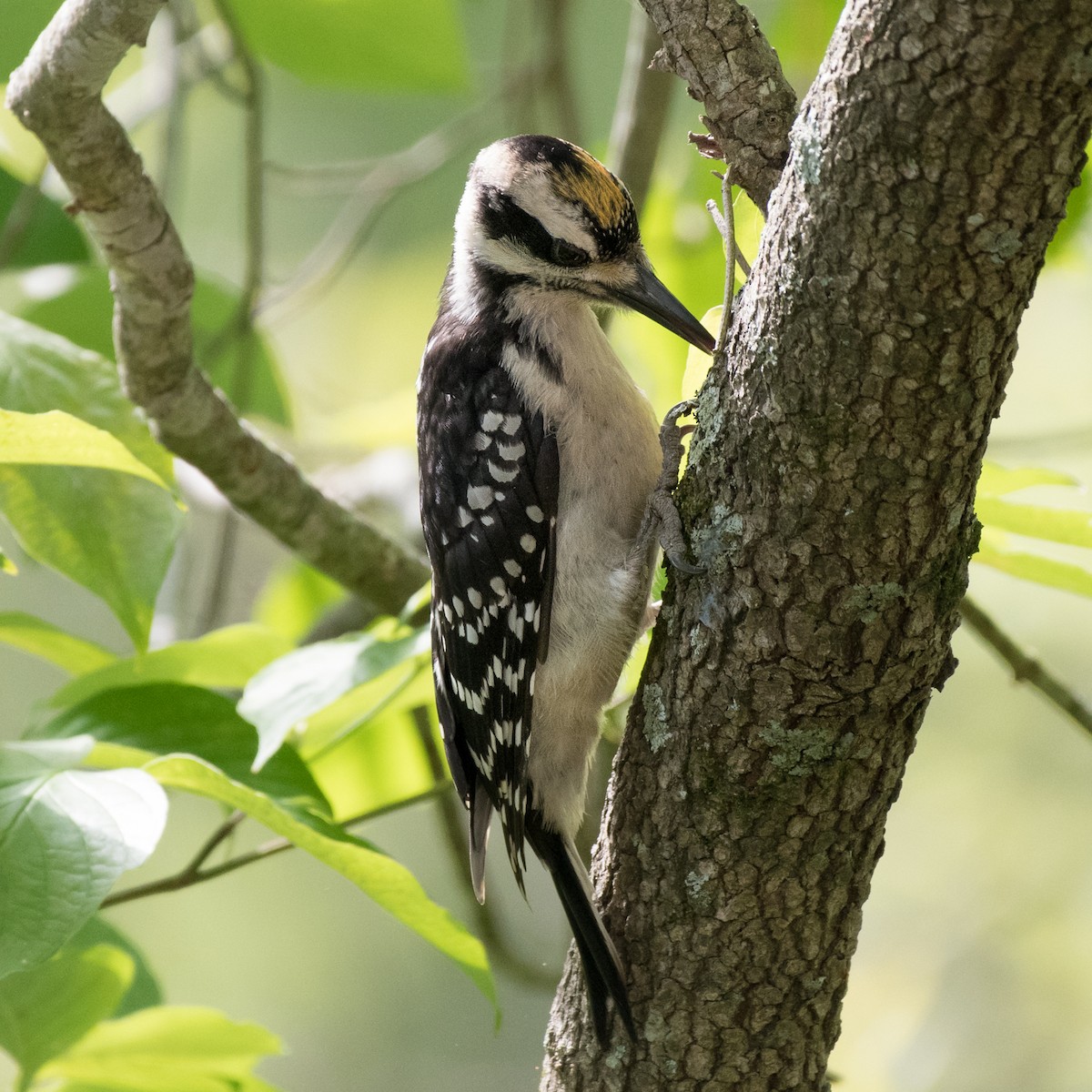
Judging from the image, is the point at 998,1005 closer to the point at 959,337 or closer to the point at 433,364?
the point at 433,364

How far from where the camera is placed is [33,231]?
2.23 metres

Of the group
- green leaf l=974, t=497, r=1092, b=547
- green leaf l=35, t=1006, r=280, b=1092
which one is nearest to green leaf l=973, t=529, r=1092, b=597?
green leaf l=974, t=497, r=1092, b=547

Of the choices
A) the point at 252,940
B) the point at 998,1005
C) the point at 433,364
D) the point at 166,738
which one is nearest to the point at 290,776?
the point at 166,738

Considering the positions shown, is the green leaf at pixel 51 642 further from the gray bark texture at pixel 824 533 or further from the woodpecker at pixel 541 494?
the gray bark texture at pixel 824 533

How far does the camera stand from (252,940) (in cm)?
564

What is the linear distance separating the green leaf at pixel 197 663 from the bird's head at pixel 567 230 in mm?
714

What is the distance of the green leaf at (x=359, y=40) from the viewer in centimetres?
233

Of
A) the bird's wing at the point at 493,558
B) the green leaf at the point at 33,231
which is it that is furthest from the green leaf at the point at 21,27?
the bird's wing at the point at 493,558

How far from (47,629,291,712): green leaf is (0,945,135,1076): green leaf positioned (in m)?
0.38

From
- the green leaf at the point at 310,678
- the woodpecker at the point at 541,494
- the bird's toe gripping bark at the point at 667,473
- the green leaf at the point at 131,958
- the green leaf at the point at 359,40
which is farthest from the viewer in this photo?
the green leaf at the point at 359,40

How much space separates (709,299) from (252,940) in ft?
13.8

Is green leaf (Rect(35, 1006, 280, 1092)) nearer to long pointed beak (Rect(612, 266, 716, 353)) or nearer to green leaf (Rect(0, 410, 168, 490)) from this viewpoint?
green leaf (Rect(0, 410, 168, 490))

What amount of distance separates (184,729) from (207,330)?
3.96 feet

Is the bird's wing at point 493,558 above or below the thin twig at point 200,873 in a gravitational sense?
above
